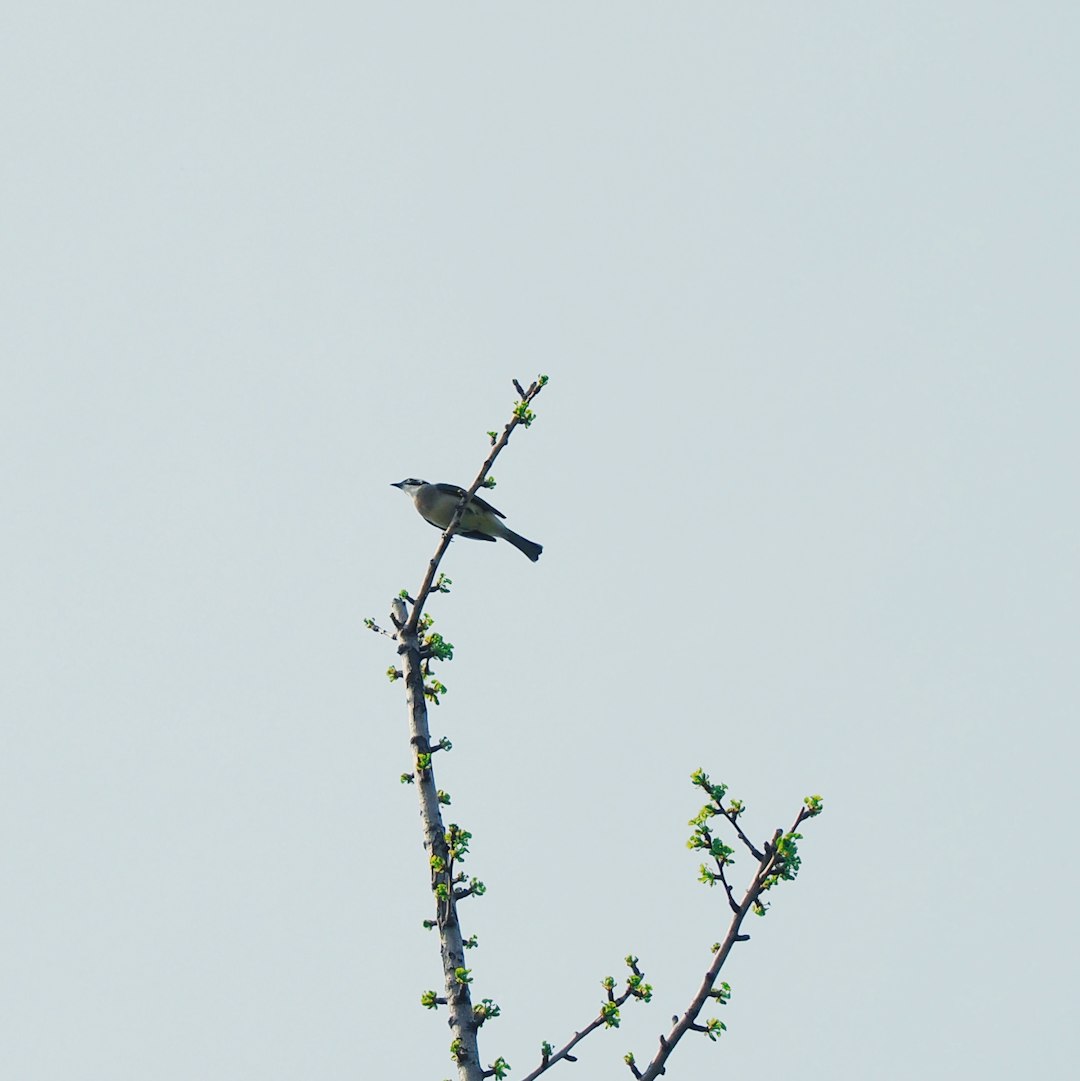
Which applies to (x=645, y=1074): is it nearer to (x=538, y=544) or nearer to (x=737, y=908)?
(x=737, y=908)

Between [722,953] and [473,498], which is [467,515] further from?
[722,953]

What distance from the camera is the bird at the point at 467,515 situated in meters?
16.7

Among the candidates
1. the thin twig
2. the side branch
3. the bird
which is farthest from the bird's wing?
the side branch

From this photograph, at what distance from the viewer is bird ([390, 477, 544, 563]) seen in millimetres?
16703

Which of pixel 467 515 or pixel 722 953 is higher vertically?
pixel 467 515

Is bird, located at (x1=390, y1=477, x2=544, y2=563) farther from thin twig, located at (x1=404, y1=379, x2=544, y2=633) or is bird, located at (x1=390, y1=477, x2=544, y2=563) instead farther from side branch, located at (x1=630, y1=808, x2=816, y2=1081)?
side branch, located at (x1=630, y1=808, x2=816, y2=1081)

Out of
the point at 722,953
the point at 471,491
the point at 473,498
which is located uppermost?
the point at 473,498

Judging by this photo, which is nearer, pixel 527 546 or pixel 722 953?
pixel 722 953

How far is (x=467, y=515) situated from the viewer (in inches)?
663

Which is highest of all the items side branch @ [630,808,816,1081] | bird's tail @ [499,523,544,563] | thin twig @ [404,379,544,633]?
bird's tail @ [499,523,544,563]

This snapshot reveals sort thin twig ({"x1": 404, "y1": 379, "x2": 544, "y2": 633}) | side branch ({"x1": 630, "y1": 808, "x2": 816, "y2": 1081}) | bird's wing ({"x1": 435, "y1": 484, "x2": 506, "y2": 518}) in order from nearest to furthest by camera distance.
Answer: side branch ({"x1": 630, "y1": 808, "x2": 816, "y2": 1081})
thin twig ({"x1": 404, "y1": 379, "x2": 544, "y2": 633})
bird's wing ({"x1": 435, "y1": 484, "x2": 506, "y2": 518})

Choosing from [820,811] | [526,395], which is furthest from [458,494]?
[820,811]

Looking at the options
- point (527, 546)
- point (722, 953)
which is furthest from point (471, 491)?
point (527, 546)

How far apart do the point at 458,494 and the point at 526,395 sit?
6088 mm
